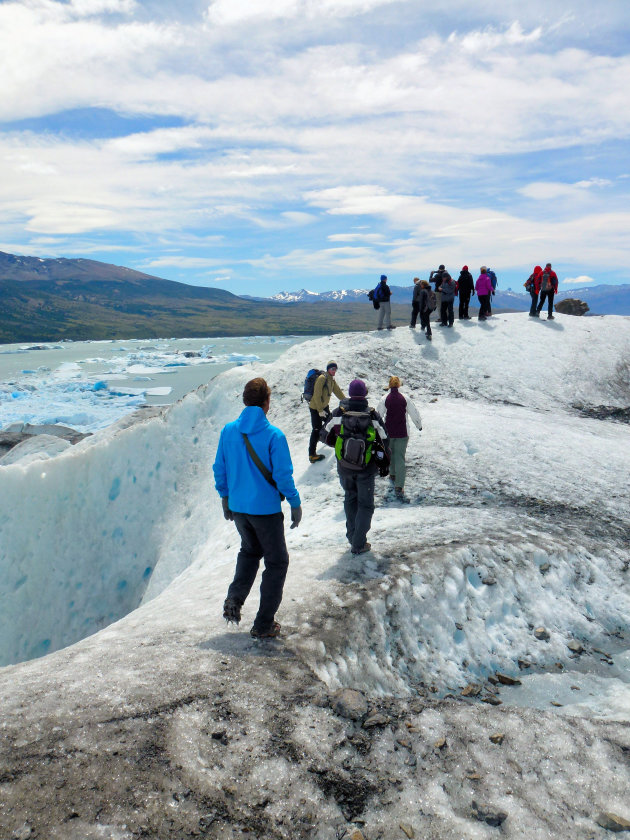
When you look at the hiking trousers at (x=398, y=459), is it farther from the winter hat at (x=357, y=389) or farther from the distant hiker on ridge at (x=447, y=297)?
the distant hiker on ridge at (x=447, y=297)

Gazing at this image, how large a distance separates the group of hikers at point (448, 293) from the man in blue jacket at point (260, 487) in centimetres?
1542

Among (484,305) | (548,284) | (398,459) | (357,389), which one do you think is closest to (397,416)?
(398,459)

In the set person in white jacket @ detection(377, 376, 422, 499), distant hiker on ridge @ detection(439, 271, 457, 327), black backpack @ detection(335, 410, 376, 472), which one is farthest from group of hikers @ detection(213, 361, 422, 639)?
distant hiker on ridge @ detection(439, 271, 457, 327)

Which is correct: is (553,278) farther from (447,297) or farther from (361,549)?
(361,549)

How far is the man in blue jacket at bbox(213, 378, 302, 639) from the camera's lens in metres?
4.85

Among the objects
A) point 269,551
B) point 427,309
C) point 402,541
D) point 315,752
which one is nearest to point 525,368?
point 427,309

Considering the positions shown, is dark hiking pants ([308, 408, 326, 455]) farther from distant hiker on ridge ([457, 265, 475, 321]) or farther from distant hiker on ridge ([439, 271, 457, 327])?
distant hiker on ridge ([457, 265, 475, 321])

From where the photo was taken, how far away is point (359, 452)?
6934 millimetres

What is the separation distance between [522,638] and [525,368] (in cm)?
1431

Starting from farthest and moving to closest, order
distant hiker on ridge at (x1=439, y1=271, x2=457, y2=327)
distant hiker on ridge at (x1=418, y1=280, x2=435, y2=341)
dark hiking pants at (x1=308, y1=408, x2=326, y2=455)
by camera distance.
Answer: distant hiker on ridge at (x1=439, y1=271, x2=457, y2=327), distant hiker on ridge at (x1=418, y1=280, x2=435, y2=341), dark hiking pants at (x1=308, y1=408, x2=326, y2=455)

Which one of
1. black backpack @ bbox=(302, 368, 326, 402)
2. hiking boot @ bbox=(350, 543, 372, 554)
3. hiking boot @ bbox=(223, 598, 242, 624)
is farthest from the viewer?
black backpack @ bbox=(302, 368, 326, 402)

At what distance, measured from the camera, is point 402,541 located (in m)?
7.94

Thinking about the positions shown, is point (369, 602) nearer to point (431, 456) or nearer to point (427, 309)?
point (431, 456)

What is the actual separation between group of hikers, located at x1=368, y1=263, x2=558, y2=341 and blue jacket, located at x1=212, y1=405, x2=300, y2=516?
15453 millimetres
